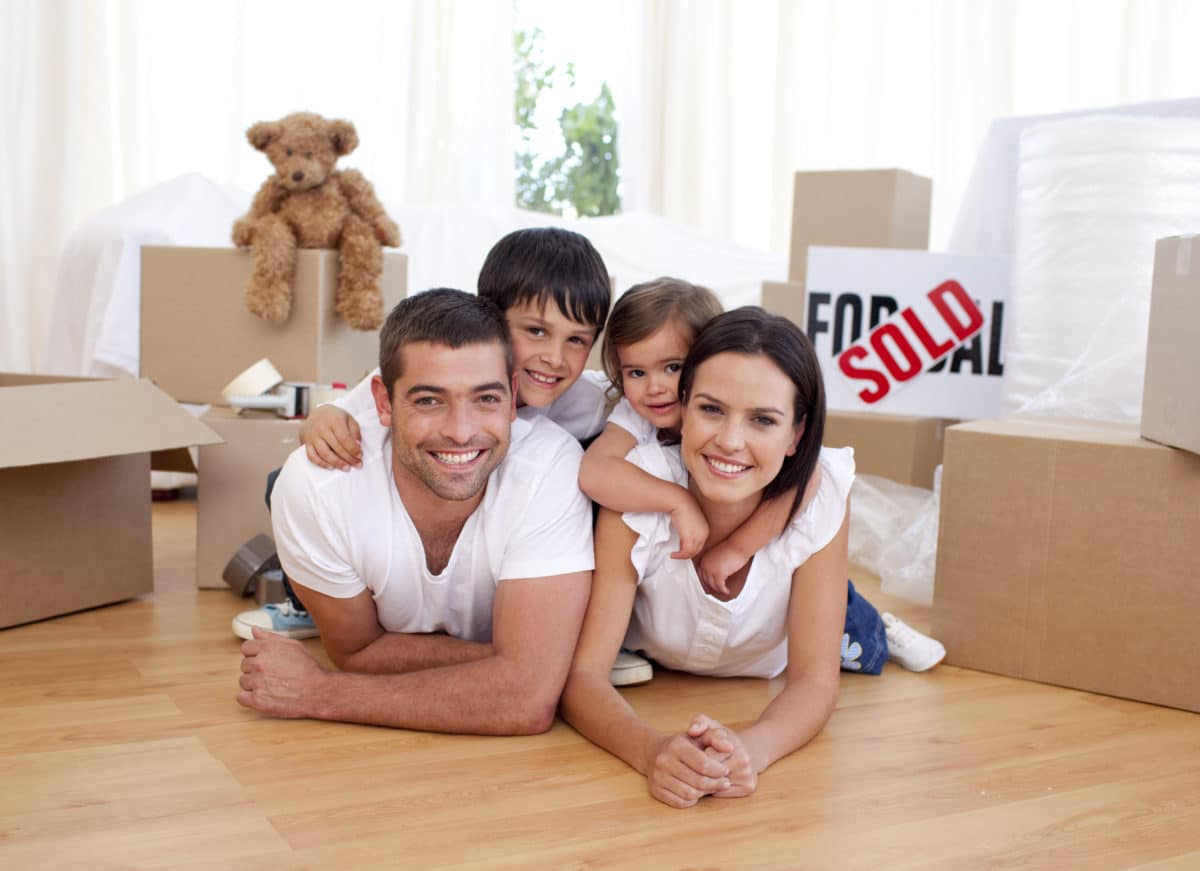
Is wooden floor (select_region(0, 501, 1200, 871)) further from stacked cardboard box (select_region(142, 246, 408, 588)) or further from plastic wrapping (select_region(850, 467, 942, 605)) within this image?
stacked cardboard box (select_region(142, 246, 408, 588))

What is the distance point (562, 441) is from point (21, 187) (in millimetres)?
2588

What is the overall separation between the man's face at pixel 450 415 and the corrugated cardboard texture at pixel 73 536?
2.08 ft

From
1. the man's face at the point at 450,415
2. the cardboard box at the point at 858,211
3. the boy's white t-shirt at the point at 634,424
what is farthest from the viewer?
→ the cardboard box at the point at 858,211

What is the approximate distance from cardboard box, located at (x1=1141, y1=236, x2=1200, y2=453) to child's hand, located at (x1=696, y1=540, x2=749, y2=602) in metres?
0.60

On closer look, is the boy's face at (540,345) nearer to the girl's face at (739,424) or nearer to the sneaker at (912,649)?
the girl's face at (739,424)

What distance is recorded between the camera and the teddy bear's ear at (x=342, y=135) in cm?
240

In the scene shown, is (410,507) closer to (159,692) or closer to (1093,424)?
(159,692)

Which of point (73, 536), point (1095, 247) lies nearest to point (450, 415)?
point (73, 536)

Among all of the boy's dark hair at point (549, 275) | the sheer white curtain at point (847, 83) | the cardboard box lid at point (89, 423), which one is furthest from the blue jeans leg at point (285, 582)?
the sheer white curtain at point (847, 83)

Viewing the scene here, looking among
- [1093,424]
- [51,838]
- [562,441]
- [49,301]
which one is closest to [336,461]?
[562,441]

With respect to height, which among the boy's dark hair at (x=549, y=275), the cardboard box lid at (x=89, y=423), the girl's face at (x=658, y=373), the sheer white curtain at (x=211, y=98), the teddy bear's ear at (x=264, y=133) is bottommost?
the cardboard box lid at (x=89, y=423)

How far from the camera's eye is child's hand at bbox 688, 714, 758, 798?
A: 49.0 inches

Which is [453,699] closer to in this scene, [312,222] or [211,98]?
[312,222]

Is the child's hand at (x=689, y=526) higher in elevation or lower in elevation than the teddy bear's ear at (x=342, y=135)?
lower
